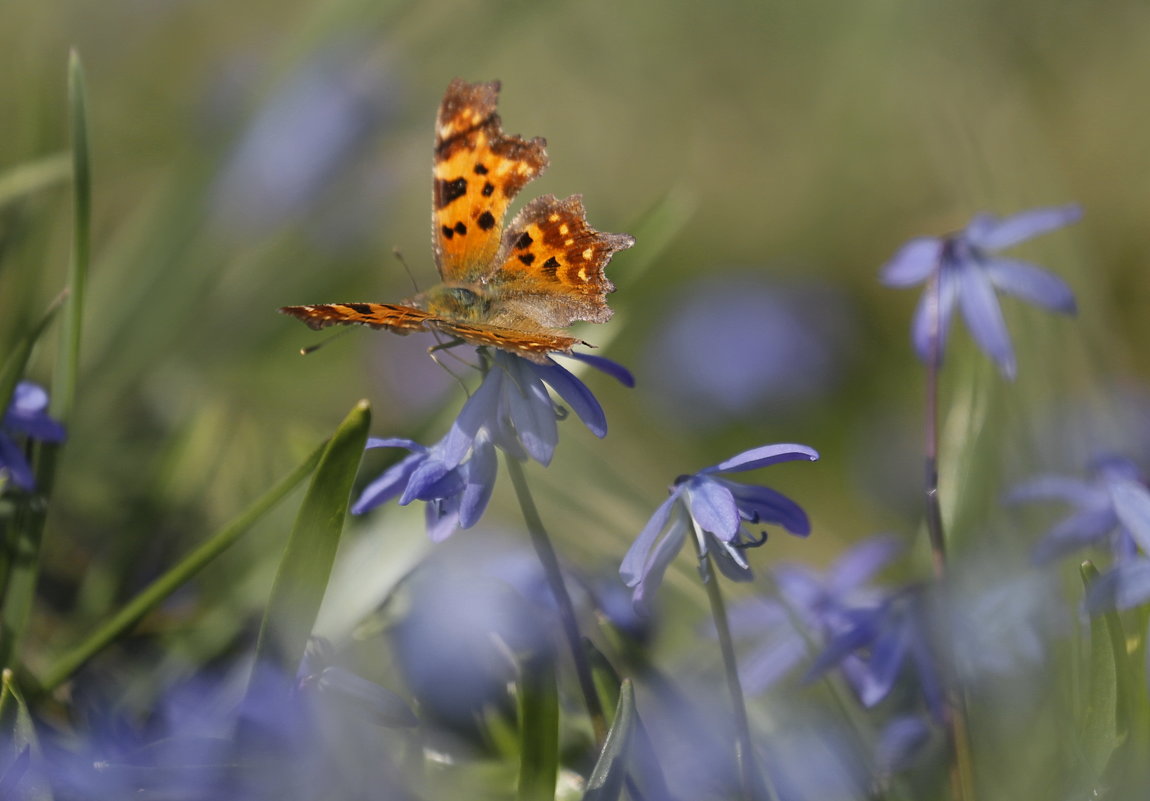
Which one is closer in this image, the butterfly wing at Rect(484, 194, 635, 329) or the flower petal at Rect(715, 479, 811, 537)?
the flower petal at Rect(715, 479, 811, 537)

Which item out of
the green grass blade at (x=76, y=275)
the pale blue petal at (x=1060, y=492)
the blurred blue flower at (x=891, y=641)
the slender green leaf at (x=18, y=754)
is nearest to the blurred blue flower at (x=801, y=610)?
the blurred blue flower at (x=891, y=641)

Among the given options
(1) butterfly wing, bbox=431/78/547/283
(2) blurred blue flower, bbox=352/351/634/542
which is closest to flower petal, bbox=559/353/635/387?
(2) blurred blue flower, bbox=352/351/634/542

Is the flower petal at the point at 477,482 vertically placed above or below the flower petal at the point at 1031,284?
below

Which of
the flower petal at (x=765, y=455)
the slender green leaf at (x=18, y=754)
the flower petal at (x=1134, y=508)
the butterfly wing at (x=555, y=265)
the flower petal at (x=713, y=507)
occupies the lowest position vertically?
the slender green leaf at (x=18, y=754)

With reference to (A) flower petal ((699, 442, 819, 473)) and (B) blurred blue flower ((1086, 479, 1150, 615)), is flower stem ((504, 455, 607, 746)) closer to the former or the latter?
(A) flower petal ((699, 442, 819, 473))

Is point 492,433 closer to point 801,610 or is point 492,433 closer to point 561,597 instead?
point 561,597

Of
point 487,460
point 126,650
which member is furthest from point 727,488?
point 126,650

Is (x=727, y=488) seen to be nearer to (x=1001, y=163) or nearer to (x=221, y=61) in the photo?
(x=1001, y=163)

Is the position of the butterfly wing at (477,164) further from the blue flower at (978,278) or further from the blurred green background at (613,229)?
the blue flower at (978,278)
